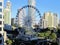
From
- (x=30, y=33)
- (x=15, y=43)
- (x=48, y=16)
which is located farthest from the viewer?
(x=48, y=16)

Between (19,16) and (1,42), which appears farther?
(19,16)

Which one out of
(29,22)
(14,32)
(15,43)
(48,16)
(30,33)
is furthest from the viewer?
(48,16)

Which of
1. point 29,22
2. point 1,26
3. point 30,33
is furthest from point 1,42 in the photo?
point 30,33

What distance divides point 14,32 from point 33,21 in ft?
57.9

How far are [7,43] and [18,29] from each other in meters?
29.9

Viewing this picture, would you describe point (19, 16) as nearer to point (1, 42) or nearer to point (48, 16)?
point (1, 42)

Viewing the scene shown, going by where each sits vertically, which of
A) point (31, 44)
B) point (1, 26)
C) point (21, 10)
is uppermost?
point (21, 10)

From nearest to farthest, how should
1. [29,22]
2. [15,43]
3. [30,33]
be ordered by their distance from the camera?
[15,43] → [29,22] → [30,33]

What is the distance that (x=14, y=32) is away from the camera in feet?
262

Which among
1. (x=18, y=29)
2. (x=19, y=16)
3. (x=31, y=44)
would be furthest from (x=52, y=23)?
(x=31, y=44)

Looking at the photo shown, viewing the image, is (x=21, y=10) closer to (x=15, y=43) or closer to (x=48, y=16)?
(x=15, y=43)

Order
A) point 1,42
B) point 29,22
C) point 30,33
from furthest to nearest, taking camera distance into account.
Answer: point 30,33, point 29,22, point 1,42

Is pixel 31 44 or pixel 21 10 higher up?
pixel 21 10

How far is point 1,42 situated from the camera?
150 feet
